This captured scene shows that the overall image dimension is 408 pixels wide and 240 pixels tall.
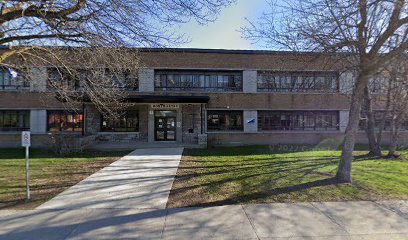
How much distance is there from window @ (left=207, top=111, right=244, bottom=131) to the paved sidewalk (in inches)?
586

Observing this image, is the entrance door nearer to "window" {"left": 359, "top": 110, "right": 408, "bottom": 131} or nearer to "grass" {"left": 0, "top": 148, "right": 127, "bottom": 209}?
"grass" {"left": 0, "top": 148, "right": 127, "bottom": 209}

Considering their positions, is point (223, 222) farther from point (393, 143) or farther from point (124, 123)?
point (124, 123)

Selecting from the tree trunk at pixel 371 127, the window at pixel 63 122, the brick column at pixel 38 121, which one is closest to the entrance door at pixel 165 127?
the window at pixel 63 122

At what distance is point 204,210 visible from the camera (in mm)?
5340

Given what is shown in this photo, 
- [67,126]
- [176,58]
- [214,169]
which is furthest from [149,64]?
[214,169]

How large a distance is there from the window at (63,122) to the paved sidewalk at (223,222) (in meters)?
15.9

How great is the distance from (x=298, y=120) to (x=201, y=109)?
8.19 m

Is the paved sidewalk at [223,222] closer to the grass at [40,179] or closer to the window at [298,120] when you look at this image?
the grass at [40,179]

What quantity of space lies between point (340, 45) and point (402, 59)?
81.3 inches

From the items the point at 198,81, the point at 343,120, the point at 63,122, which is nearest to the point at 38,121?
the point at 63,122

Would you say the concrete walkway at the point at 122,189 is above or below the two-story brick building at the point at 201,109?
below

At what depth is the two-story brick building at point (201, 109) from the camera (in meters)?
19.5

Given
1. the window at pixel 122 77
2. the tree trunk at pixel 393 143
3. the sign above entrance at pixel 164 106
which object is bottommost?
the tree trunk at pixel 393 143

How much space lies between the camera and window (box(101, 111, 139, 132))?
20.0 meters
